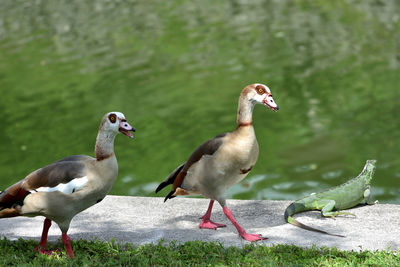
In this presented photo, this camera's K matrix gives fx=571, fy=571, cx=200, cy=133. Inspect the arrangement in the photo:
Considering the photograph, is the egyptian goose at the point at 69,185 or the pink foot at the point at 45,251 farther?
the pink foot at the point at 45,251

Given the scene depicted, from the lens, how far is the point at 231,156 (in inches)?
195

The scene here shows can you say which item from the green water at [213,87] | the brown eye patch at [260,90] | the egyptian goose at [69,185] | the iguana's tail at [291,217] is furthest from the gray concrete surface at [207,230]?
the green water at [213,87]

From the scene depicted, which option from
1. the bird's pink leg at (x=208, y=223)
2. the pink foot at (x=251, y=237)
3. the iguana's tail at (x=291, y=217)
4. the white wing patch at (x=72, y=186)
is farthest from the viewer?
the bird's pink leg at (x=208, y=223)

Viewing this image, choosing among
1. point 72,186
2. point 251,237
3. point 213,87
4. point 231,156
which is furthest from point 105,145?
point 213,87

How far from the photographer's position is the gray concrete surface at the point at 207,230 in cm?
519

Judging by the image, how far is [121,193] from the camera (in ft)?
28.0

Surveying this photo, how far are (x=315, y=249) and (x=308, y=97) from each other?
23.0 ft

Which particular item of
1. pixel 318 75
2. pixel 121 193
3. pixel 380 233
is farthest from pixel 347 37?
pixel 380 233

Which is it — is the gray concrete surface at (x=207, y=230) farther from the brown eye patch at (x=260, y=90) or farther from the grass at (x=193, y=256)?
the brown eye patch at (x=260, y=90)

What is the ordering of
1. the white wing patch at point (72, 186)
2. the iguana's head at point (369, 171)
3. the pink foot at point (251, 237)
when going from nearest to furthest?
the white wing patch at point (72, 186), the pink foot at point (251, 237), the iguana's head at point (369, 171)

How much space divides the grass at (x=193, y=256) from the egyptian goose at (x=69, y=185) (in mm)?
379

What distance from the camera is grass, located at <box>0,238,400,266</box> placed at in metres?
4.66

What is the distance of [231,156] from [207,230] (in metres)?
0.92

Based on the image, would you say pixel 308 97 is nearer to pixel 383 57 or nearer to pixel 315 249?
pixel 383 57
